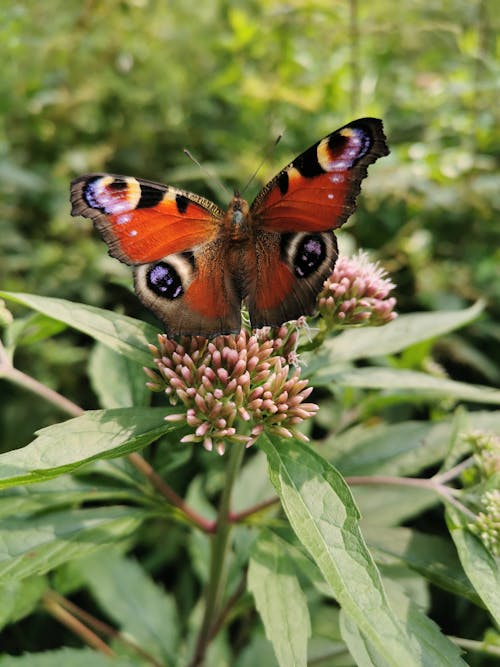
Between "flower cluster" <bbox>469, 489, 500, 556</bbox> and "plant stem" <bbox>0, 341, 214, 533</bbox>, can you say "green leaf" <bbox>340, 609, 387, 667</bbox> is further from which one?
"plant stem" <bbox>0, 341, 214, 533</bbox>

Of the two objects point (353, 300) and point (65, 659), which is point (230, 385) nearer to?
point (353, 300)

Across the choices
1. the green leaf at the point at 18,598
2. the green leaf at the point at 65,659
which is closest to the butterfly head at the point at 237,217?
the green leaf at the point at 18,598

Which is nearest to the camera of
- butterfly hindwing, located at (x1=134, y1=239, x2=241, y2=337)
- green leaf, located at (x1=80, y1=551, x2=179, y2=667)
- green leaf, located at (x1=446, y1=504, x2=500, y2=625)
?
green leaf, located at (x1=446, y1=504, x2=500, y2=625)

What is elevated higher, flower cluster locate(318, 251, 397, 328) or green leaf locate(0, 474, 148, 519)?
flower cluster locate(318, 251, 397, 328)

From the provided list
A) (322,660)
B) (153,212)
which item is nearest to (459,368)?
(322,660)

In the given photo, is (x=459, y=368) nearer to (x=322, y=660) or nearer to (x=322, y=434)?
(x=322, y=434)

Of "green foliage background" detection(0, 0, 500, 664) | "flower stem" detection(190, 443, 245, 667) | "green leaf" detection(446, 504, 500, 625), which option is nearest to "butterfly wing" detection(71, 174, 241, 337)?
"flower stem" detection(190, 443, 245, 667)

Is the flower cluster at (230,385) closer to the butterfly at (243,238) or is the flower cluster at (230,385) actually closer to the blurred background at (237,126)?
the butterfly at (243,238)
